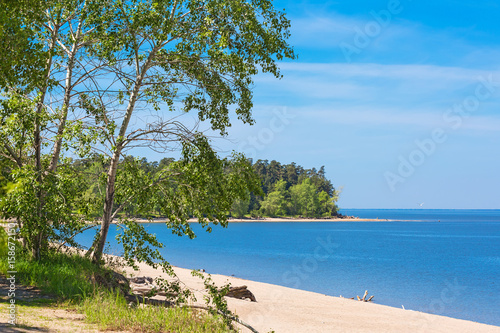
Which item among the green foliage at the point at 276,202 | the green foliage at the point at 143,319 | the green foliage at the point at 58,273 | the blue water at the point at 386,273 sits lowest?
the blue water at the point at 386,273

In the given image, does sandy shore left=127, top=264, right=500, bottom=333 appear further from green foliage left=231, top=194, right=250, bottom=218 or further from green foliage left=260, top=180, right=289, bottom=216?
green foliage left=260, top=180, right=289, bottom=216

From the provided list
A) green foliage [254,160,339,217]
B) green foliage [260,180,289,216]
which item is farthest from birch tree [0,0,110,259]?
green foliage [260,180,289,216]

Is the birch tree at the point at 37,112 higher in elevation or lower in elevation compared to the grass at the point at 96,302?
higher

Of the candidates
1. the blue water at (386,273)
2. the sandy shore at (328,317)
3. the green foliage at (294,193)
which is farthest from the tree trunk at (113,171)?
the green foliage at (294,193)

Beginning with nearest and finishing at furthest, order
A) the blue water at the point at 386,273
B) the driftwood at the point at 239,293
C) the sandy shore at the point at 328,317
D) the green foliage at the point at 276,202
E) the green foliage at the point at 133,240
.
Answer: the green foliage at the point at 133,240 < the sandy shore at the point at 328,317 < the driftwood at the point at 239,293 < the blue water at the point at 386,273 < the green foliage at the point at 276,202

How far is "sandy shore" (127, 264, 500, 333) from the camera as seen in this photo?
16094 millimetres

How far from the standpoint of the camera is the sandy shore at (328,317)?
16094mm

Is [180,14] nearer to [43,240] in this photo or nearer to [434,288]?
[43,240]

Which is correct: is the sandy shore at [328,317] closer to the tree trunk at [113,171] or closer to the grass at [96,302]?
the grass at [96,302]

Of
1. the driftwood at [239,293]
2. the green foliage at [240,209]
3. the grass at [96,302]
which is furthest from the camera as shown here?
the green foliage at [240,209]

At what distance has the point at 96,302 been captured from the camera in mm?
9469

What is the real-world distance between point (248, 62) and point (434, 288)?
30638 millimetres

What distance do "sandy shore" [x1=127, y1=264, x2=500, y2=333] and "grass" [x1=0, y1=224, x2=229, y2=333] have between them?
5525mm

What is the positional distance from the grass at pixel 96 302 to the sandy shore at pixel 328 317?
5.52 meters
